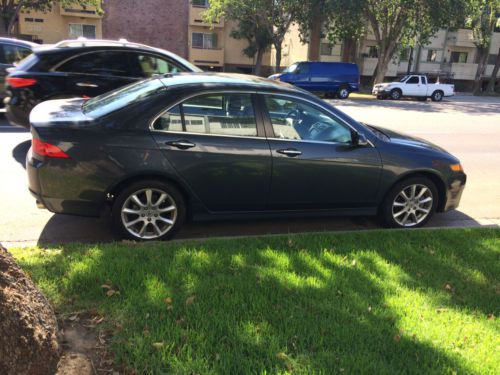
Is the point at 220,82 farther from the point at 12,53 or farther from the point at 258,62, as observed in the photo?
the point at 258,62

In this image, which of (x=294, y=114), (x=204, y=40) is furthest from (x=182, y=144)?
(x=204, y=40)

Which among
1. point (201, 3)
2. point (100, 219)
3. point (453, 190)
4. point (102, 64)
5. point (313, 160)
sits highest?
point (201, 3)

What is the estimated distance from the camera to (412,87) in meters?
31.2

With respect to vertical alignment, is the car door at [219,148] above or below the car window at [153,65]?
below

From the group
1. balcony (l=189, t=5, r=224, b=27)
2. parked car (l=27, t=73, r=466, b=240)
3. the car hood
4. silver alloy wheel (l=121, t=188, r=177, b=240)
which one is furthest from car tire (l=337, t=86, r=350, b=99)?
silver alloy wheel (l=121, t=188, r=177, b=240)

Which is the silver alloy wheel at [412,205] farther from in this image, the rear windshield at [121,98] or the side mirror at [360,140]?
the rear windshield at [121,98]

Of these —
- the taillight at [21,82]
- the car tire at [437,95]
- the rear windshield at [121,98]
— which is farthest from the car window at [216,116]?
the car tire at [437,95]

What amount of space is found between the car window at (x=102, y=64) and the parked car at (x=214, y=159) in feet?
9.85

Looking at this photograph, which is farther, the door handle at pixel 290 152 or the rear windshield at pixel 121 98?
the door handle at pixel 290 152

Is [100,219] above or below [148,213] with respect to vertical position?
below

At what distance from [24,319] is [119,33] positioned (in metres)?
40.0

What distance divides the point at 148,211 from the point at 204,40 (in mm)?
38525

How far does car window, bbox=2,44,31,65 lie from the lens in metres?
10.4

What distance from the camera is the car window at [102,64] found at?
7.89 meters
